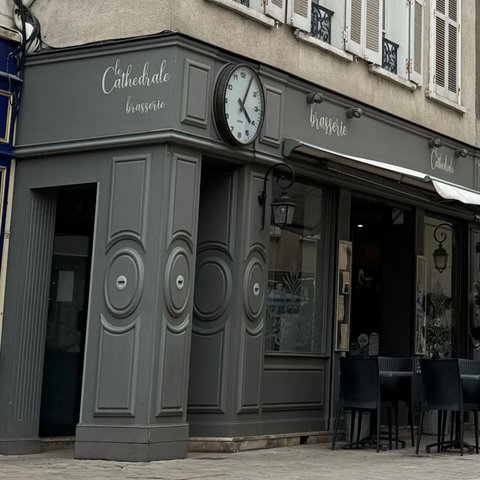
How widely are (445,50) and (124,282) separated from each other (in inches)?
285

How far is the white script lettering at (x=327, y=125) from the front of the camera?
37.1 ft

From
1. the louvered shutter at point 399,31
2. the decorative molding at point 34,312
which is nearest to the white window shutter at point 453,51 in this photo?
the louvered shutter at point 399,31

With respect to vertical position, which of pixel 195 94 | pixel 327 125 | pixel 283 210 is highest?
pixel 327 125

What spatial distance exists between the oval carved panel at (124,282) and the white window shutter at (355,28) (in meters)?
4.44

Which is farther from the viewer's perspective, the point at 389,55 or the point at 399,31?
the point at 399,31

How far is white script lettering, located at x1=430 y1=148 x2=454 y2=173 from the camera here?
534 inches

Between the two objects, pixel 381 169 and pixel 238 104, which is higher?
pixel 238 104

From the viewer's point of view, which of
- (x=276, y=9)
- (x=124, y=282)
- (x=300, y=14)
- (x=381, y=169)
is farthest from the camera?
(x=300, y=14)

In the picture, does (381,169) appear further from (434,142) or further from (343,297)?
(434,142)

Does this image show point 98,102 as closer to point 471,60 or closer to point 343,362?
point 343,362

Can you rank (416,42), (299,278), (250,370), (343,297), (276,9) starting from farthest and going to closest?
(416,42) → (343,297) → (299,278) → (276,9) → (250,370)

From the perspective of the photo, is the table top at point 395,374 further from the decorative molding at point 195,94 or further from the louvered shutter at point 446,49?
the louvered shutter at point 446,49

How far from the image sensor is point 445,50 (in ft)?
47.2

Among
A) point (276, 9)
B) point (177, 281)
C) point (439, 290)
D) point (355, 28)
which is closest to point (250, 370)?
point (177, 281)
